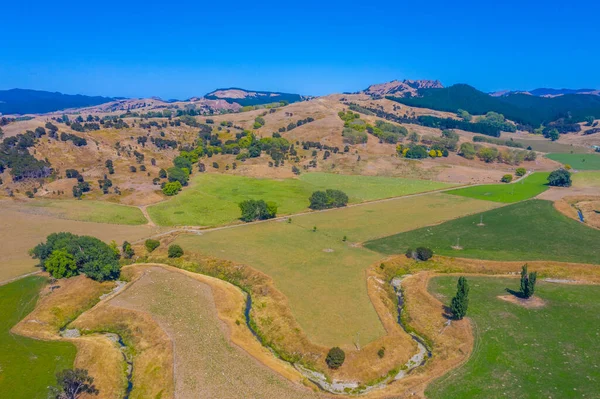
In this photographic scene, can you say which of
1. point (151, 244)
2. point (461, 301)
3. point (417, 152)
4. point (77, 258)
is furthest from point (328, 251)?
point (417, 152)

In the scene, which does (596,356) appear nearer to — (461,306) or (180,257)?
(461,306)

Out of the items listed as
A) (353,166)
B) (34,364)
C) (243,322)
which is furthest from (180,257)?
(353,166)

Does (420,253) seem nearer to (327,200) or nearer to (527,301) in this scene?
(527,301)

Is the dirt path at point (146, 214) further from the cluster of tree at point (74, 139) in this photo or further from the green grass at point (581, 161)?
the green grass at point (581, 161)

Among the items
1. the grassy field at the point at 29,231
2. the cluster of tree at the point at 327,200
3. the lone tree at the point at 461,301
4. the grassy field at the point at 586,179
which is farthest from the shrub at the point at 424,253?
the grassy field at the point at 586,179

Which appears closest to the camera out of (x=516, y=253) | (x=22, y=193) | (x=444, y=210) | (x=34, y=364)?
(x=34, y=364)

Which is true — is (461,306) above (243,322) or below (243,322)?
above

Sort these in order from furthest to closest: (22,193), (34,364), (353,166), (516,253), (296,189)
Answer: (353,166) < (296,189) < (22,193) < (516,253) < (34,364)
